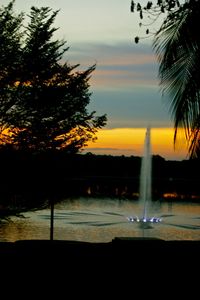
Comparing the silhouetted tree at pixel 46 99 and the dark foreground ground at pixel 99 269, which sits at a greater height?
the silhouetted tree at pixel 46 99

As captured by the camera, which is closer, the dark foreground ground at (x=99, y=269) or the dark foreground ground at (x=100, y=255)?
the dark foreground ground at (x=99, y=269)

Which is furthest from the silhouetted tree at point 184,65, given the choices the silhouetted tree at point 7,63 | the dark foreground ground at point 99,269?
the silhouetted tree at point 7,63

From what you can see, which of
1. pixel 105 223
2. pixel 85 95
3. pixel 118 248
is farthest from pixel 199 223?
pixel 118 248

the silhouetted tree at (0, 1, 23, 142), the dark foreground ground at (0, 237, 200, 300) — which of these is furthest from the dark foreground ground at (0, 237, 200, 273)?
the silhouetted tree at (0, 1, 23, 142)

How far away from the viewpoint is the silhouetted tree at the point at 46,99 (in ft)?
54.7

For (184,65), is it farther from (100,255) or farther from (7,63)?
(7,63)

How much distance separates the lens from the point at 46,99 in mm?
16719

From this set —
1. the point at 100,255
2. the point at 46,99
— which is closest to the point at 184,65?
the point at 100,255

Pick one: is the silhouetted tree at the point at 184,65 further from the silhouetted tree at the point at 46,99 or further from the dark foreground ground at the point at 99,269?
the silhouetted tree at the point at 46,99

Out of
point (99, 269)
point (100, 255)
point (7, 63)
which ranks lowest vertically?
point (99, 269)

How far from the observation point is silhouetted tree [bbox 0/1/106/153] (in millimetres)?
16672

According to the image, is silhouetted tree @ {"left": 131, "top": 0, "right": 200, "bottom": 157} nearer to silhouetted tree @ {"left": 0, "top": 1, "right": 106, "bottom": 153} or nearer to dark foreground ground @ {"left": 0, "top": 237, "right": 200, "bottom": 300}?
dark foreground ground @ {"left": 0, "top": 237, "right": 200, "bottom": 300}

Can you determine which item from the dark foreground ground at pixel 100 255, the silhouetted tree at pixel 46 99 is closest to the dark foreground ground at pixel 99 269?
the dark foreground ground at pixel 100 255

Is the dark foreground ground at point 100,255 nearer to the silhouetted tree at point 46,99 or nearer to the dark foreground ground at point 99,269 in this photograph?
the dark foreground ground at point 99,269
